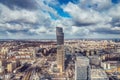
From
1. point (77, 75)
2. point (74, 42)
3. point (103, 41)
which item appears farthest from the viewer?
point (103, 41)

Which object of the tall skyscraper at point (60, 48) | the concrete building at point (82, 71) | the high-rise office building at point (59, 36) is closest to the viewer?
the concrete building at point (82, 71)

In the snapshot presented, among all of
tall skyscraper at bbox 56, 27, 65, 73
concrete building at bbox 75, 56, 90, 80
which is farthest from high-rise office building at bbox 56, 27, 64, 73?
concrete building at bbox 75, 56, 90, 80

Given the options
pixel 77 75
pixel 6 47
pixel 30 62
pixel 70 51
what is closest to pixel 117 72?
pixel 77 75

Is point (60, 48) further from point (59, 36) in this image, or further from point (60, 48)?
point (59, 36)

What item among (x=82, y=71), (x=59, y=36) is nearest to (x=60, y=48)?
(x=59, y=36)

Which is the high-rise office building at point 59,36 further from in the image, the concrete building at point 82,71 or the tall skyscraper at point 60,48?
the concrete building at point 82,71

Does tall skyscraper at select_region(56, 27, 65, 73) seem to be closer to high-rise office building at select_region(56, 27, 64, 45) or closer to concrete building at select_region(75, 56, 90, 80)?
high-rise office building at select_region(56, 27, 64, 45)

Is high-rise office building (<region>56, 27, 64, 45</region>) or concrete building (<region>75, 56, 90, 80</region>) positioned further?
high-rise office building (<region>56, 27, 64, 45</region>)

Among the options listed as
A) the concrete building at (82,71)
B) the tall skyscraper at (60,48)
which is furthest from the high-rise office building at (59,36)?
the concrete building at (82,71)

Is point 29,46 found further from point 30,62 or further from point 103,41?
point 103,41

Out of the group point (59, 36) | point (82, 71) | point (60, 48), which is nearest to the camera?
point (82, 71)

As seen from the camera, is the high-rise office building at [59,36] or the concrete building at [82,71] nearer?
the concrete building at [82,71]
